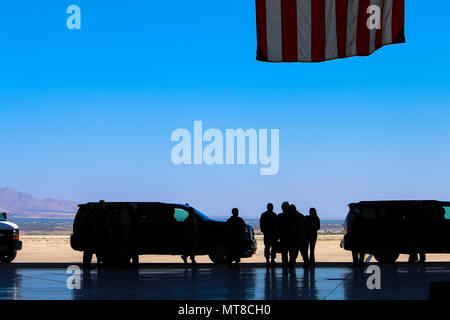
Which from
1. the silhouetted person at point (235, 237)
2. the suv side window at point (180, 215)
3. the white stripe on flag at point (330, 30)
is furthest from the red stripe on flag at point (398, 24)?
Answer: the suv side window at point (180, 215)

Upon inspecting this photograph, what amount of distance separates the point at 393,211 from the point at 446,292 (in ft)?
65.7

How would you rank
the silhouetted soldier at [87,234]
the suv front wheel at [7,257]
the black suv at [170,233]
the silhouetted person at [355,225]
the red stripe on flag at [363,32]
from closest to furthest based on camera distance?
1. the red stripe on flag at [363,32]
2. the silhouetted soldier at [87,234]
3. the silhouetted person at [355,225]
4. the black suv at [170,233]
5. the suv front wheel at [7,257]

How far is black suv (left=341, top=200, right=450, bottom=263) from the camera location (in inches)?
978

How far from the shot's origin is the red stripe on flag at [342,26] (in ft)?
43.9

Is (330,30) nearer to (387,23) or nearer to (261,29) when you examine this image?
(387,23)

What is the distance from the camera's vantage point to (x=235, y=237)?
71.4 feet

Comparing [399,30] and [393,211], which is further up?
[399,30]

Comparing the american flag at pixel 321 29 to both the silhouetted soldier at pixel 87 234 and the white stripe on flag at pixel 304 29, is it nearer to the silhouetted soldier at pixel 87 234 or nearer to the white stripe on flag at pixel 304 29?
the white stripe on flag at pixel 304 29

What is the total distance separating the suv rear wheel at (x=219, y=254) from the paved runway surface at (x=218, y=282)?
191cm

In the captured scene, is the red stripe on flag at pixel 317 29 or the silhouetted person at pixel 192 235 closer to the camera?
the red stripe on flag at pixel 317 29

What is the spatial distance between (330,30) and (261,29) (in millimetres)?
1192

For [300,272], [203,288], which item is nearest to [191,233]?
[300,272]
